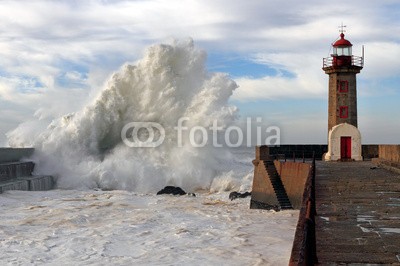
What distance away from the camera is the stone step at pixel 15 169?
15916 mm

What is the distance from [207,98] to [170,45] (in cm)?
323

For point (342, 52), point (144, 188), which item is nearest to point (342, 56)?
point (342, 52)

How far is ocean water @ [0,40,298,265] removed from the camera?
747 centimetres

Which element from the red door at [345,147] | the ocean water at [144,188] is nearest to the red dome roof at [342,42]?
the red door at [345,147]

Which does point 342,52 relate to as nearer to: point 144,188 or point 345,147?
point 345,147

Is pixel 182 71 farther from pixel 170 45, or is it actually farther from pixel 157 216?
pixel 157 216

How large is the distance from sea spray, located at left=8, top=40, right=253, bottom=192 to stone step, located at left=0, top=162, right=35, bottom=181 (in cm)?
96

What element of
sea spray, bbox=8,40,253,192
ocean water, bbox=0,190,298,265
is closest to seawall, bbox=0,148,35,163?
sea spray, bbox=8,40,253,192

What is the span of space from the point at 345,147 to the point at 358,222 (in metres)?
11.0

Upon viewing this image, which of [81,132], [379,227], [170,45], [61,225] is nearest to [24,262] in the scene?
[61,225]

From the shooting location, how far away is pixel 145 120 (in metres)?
23.0

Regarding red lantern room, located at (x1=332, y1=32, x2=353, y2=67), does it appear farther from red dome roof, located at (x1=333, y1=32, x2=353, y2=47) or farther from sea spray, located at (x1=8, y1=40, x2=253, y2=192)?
sea spray, located at (x1=8, y1=40, x2=253, y2=192)

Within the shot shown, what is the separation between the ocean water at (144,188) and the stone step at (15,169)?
0.90 metres

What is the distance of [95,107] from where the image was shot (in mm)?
22797
